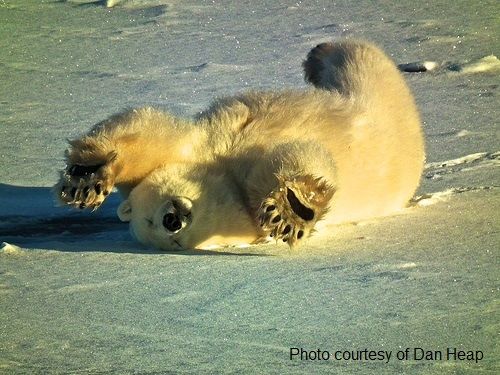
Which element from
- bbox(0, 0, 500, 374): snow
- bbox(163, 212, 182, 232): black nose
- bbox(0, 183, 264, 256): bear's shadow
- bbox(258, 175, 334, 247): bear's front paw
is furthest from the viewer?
bbox(0, 183, 264, 256): bear's shadow

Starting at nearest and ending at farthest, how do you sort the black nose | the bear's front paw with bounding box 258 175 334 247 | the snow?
the snow, the bear's front paw with bounding box 258 175 334 247, the black nose

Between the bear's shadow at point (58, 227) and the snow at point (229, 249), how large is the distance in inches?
0.4

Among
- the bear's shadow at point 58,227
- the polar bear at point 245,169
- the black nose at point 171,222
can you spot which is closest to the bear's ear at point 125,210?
the polar bear at point 245,169

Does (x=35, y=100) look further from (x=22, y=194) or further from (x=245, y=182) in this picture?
(x=245, y=182)

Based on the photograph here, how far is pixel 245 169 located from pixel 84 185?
656mm

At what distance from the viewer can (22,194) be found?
484 centimetres

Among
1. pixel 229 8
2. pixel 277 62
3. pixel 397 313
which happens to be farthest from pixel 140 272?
pixel 229 8

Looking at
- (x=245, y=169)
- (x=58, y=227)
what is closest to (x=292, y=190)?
(x=245, y=169)

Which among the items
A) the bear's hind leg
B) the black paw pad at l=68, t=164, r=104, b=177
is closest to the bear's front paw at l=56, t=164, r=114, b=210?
the black paw pad at l=68, t=164, r=104, b=177

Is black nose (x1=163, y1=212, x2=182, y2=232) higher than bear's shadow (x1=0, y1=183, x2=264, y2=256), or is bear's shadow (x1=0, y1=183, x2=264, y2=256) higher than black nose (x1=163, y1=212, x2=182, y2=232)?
black nose (x1=163, y1=212, x2=182, y2=232)

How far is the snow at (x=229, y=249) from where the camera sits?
9.75 ft

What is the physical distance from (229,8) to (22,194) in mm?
3454

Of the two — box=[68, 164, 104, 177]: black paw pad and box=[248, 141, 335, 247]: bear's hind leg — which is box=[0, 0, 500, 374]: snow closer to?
box=[248, 141, 335, 247]: bear's hind leg

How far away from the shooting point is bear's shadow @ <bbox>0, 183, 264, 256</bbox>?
412cm
